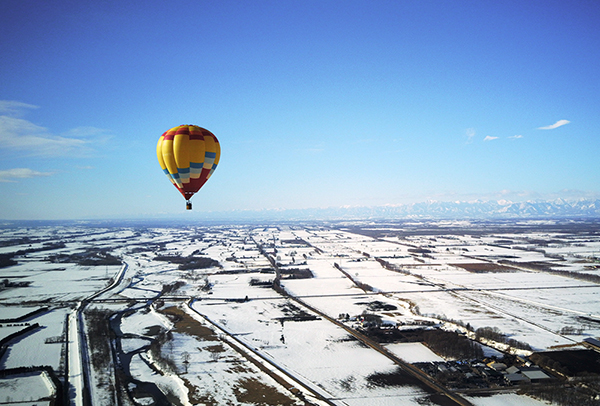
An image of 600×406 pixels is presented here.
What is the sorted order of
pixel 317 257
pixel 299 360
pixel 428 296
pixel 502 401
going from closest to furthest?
pixel 502 401, pixel 299 360, pixel 428 296, pixel 317 257

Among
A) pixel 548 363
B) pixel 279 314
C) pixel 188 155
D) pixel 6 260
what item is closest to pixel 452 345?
pixel 548 363

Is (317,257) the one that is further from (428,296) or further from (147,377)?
(147,377)

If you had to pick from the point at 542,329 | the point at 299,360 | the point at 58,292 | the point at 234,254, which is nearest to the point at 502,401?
the point at 299,360

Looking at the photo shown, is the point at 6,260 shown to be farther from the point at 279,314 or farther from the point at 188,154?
the point at 188,154

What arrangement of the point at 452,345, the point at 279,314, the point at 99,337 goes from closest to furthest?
the point at 452,345 < the point at 99,337 < the point at 279,314

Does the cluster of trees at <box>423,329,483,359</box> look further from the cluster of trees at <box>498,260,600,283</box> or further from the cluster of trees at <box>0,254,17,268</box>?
the cluster of trees at <box>0,254,17,268</box>

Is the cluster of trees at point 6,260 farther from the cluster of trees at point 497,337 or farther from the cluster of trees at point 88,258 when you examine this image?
the cluster of trees at point 497,337

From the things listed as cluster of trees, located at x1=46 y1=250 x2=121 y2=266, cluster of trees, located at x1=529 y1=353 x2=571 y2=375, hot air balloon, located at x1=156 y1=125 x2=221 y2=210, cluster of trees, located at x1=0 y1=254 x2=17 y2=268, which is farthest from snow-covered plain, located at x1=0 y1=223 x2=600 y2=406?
hot air balloon, located at x1=156 y1=125 x2=221 y2=210
